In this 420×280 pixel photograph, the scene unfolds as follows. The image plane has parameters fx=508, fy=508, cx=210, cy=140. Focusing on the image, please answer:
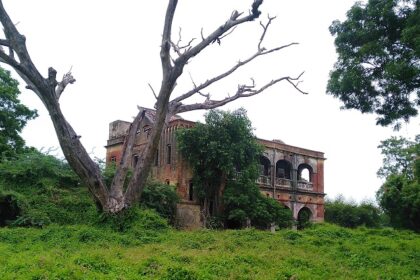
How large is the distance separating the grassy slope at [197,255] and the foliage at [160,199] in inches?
176

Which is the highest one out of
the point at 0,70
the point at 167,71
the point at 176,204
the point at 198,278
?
the point at 0,70

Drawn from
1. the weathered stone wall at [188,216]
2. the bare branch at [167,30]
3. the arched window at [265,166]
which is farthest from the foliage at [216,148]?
the bare branch at [167,30]

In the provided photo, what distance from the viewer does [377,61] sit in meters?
12.4

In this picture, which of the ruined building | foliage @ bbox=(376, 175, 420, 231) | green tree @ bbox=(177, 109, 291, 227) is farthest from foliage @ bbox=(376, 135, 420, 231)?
green tree @ bbox=(177, 109, 291, 227)

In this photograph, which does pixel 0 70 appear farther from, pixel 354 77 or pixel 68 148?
pixel 354 77

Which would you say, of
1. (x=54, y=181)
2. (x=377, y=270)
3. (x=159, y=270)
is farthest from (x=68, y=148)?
(x=377, y=270)

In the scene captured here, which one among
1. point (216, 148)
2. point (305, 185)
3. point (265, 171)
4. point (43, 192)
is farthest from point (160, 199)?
point (305, 185)

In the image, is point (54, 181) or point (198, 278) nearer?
point (198, 278)

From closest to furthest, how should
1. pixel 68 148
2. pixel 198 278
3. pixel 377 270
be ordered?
1. pixel 198 278
2. pixel 377 270
3. pixel 68 148

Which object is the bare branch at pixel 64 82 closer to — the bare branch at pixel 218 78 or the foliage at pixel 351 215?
the bare branch at pixel 218 78

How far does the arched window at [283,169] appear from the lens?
29.7 metres

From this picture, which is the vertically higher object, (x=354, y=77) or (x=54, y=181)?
(x=354, y=77)

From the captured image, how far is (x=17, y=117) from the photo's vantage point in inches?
983

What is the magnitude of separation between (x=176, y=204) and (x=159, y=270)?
1162 cm
